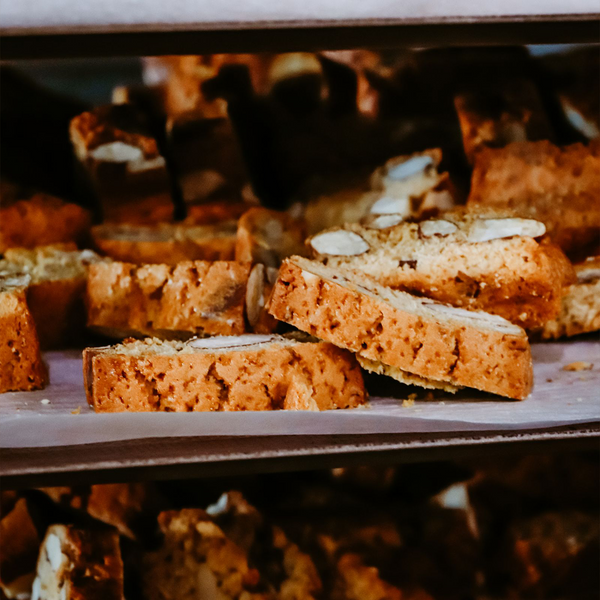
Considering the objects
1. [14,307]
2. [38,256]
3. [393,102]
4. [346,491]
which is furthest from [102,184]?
[346,491]

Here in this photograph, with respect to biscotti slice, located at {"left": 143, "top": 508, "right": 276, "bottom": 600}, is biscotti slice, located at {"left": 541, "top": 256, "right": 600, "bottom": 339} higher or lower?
higher

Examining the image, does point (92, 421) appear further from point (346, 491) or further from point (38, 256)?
point (346, 491)

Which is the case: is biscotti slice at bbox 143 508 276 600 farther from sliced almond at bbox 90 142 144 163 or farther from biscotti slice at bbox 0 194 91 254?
sliced almond at bbox 90 142 144 163

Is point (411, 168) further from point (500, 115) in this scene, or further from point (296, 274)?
point (296, 274)

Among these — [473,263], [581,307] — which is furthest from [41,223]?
[581,307]

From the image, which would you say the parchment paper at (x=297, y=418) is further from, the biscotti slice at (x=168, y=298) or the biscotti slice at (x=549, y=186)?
the biscotti slice at (x=549, y=186)

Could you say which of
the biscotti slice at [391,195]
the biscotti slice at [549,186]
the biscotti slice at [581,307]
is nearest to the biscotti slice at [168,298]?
the biscotti slice at [391,195]

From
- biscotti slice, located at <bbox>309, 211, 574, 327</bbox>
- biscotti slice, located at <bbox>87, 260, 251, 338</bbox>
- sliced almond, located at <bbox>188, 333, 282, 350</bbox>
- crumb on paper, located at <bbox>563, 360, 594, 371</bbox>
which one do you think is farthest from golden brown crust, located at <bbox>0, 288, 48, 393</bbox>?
crumb on paper, located at <bbox>563, 360, 594, 371</bbox>
